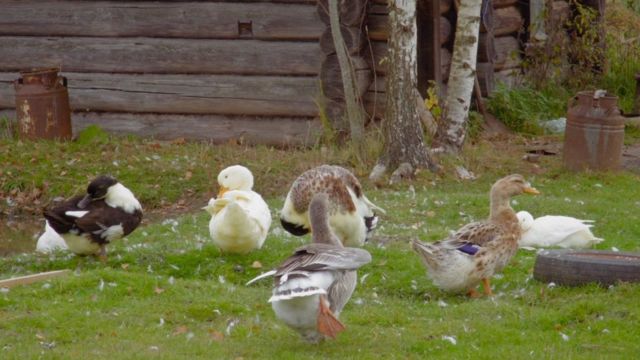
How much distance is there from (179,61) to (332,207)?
793 cm

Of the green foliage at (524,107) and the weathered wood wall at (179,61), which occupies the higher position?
the weathered wood wall at (179,61)

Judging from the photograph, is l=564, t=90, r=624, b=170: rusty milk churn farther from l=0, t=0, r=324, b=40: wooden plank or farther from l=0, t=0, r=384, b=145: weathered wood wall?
l=0, t=0, r=324, b=40: wooden plank

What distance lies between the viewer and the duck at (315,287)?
655 cm

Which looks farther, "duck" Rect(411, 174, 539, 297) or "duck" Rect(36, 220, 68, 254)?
"duck" Rect(36, 220, 68, 254)

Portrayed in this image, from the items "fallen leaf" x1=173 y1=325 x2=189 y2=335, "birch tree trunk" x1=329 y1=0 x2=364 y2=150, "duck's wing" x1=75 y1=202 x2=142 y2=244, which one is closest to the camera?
"fallen leaf" x1=173 y1=325 x2=189 y2=335

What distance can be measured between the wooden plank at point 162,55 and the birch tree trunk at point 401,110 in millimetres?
2390

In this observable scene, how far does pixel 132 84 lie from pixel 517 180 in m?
9.39

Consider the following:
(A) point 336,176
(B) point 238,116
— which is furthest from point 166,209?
(A) point 336,176

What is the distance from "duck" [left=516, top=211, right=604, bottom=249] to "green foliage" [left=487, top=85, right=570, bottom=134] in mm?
7743

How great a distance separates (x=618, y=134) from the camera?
14461 millimetres

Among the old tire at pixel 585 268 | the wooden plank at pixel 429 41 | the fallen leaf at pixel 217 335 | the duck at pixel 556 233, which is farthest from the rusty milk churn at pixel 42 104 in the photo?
the old tire at pixel 585 268

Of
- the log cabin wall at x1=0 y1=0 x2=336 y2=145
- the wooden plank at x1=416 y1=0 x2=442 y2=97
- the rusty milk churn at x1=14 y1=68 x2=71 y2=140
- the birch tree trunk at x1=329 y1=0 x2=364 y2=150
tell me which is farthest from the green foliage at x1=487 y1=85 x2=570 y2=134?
the rusty milk churn at x1=14 y1=68 x2=71 y2=140

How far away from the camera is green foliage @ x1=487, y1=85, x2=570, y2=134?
59.6ft

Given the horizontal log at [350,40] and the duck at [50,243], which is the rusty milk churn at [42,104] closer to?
the horizontal log at [350,40]
